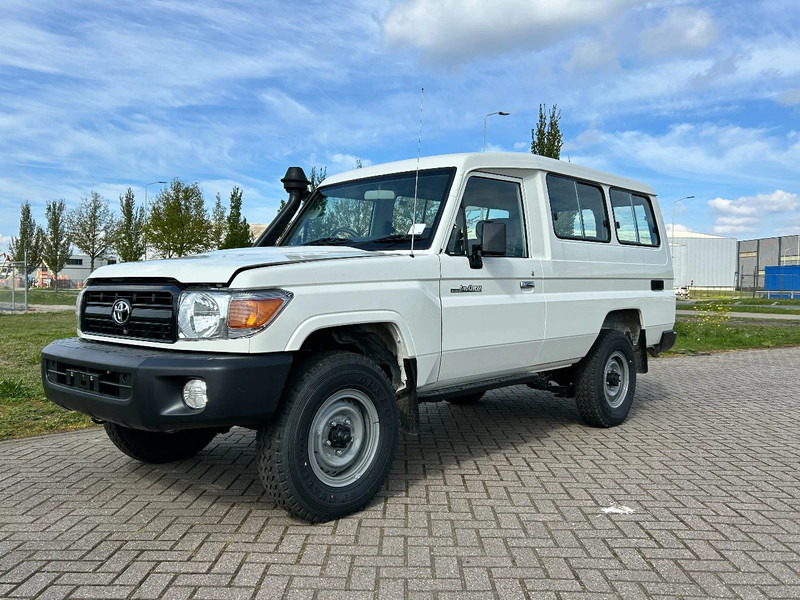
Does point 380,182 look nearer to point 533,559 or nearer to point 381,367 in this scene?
point 381,367

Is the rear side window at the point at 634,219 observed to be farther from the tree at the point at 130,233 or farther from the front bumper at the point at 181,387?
the tree at the point at 130,233

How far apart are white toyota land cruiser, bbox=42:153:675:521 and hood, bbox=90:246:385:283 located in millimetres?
14

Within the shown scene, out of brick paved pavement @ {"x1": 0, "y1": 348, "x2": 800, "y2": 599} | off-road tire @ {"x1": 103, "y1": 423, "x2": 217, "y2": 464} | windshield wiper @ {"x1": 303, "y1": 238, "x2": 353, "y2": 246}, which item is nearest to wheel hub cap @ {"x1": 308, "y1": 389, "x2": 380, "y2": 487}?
brick paved pavement @ {"x1": 0, "y1": 348, "x2": 800, "y2": 599}

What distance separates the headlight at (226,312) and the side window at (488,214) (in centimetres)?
147

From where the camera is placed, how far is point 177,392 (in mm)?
3369

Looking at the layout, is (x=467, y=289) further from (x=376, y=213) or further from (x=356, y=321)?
(x=356, y=321)

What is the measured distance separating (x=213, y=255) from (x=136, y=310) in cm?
61

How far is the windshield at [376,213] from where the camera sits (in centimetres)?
457

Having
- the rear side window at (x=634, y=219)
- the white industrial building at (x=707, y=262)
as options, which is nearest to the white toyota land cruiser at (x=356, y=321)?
the rear side window at (x=634, y=219)

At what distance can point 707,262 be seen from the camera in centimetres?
5547

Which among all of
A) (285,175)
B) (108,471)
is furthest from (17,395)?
(285,175)

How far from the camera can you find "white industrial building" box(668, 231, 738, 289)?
54969 mm

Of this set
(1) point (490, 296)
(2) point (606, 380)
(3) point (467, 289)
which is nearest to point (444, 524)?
(3) point (467, 289)

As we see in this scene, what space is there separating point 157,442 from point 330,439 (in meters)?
1.64
